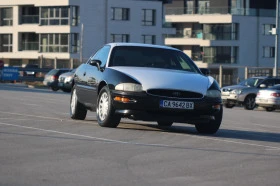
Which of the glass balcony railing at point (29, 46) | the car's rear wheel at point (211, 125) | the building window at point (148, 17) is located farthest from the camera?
the building window at point (148, 17)

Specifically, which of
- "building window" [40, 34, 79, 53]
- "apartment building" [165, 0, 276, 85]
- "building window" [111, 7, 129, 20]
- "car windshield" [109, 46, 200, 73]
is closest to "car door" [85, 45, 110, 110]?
"car windshield" [109, 46, 200, 73]

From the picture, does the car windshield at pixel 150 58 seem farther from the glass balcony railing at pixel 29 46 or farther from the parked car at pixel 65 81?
the glass balcony railing at pixel 29 46

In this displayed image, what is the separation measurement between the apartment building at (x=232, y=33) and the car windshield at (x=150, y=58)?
68171 mm

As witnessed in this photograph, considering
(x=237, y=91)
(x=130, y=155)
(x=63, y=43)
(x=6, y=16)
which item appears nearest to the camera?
(x=130, y=155)

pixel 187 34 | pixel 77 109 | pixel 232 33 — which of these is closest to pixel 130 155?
pixel 77 109

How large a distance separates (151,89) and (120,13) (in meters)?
70.2

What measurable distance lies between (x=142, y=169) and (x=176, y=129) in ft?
22.1

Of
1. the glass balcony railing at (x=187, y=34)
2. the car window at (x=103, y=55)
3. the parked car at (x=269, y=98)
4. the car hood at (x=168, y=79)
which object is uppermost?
the glass balcony railing at (x=187, y=34)

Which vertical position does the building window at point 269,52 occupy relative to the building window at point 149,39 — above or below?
below

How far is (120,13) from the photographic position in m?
84.8

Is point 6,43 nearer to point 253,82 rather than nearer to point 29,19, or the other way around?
point 29,19

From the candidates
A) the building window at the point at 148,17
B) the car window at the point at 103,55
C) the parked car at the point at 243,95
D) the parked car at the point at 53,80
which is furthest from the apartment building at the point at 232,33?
the car window at the point at 103,55

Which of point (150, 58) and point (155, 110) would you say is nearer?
point (155, 110)

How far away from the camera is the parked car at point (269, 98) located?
114ft
